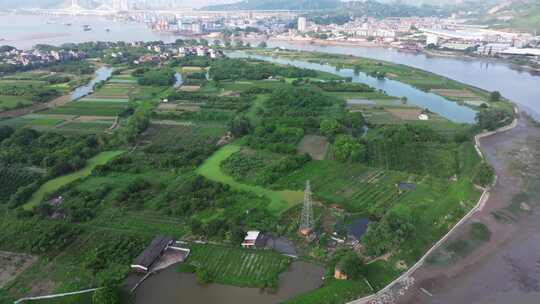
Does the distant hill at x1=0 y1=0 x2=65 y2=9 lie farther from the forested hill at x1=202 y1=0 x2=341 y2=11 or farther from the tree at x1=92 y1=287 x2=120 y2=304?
the tree at x1=92 y1=287 x2=120 y2=304

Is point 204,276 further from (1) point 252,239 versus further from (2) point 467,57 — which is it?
(2) point 467,57

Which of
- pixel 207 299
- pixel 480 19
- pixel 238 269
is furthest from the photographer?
pixel 480 19

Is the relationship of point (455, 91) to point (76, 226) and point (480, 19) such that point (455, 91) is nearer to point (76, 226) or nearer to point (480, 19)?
→ point (76, 226)

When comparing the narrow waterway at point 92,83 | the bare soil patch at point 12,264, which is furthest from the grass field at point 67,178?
the narrow waterway at point 92,83

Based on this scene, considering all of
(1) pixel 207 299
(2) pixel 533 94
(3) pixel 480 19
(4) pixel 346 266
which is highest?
(3) pixel 480 19

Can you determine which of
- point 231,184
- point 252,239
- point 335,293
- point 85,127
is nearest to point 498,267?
point 335,293

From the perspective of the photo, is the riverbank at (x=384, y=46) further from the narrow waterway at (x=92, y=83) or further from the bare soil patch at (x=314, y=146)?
the narrow waterway at (x=92, y=83)

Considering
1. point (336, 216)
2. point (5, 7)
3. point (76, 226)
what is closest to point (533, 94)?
point (336, 216)
